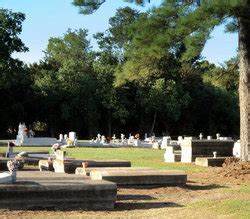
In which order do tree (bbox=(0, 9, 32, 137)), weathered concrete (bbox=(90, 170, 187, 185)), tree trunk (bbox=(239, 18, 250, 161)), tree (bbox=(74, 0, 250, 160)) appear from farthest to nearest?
1. tree (bbox=(0, 9, 32, 137))
2. tree trunk (bbox=(239, 18, 250, 161))
3. tree (bbox=(74, 0, 250, 160))
4. weathered concrete (bbox=(90, 170, 187, 185))

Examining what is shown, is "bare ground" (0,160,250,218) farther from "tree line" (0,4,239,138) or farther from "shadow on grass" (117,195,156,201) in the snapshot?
"tree line" (0,4,239,138)

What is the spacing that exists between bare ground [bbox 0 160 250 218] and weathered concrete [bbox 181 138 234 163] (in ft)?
24.4

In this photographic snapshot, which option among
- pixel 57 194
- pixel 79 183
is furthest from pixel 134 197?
pixel 57 194

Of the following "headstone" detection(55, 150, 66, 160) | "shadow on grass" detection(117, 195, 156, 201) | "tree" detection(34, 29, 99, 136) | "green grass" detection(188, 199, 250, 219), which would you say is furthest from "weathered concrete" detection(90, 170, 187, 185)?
"tree" detection(34, 29, 99, 136)

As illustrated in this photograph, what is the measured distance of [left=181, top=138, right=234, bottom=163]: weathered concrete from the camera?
22391 mm

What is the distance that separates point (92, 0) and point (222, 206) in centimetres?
1010

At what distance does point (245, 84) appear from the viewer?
1633cm

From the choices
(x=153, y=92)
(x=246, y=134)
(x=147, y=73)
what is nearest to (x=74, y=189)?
(x=246, y=134)

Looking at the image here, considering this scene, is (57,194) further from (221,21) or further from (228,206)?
(221,21)

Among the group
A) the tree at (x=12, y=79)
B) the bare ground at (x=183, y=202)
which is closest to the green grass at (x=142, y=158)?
the bare ground at (x=183, y=202)

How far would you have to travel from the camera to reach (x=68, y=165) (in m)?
15.1

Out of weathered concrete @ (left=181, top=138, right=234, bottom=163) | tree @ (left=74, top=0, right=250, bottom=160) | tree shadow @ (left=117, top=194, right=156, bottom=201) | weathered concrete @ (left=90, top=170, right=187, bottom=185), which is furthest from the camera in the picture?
weathered concrete @ (left=181, top=138, right=234, bottom=163)

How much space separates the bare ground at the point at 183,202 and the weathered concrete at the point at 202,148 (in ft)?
24.4

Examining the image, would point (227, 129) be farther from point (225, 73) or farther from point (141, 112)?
point (225, 73)
